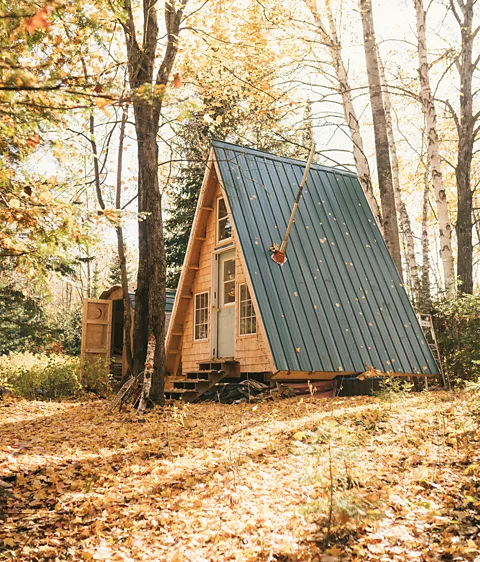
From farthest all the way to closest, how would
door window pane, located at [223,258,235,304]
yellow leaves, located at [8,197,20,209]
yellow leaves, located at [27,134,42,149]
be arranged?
door window pane, located at [223,258,235,304] < yellow leaves, located at [8,197,20,209] < yellow leaves, located at [27,134,42,149]

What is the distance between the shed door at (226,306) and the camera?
39.5 ft

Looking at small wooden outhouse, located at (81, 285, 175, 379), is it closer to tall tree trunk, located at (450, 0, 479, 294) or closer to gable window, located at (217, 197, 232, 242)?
gable window, located at (217, 197, 232, 242)

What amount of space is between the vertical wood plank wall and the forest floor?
11.7ft

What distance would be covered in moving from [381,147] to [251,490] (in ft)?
34.1

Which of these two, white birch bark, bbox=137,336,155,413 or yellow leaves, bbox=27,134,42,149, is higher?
yellow leaves, bbox=27,134,42,149

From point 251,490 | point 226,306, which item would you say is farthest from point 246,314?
point 251,490

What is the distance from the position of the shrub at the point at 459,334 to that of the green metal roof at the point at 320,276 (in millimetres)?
656

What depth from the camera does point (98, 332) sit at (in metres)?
16.0

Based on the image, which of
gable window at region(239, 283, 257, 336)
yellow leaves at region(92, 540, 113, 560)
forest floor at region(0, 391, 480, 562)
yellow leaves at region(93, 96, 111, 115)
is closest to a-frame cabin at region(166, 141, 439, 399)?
gable window at region(239, 283, 257, 336)

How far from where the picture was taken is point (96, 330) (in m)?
16.0

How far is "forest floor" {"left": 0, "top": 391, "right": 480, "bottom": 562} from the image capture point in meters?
3.78

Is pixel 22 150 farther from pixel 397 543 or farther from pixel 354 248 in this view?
pixel 354 248

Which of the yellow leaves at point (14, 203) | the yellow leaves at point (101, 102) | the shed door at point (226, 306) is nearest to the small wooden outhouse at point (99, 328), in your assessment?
the shed door at point (226, 306)

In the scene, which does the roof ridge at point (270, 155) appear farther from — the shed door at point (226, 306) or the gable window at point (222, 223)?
the shed door at point (226, 306)
